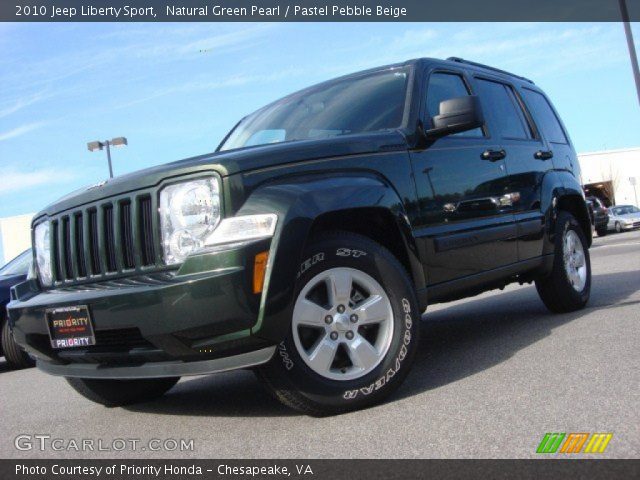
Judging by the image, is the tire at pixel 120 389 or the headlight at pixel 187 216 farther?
the tire at pixel 120 389

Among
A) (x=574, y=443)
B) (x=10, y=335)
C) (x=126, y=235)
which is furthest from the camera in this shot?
(x=10, y=335)

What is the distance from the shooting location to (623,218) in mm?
33250

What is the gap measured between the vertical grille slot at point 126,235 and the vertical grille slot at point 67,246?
1.71ft

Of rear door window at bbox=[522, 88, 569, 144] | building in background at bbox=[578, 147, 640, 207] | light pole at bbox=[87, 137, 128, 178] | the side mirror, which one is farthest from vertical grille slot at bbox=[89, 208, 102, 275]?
building in background at bbox=[578, 147, 640, 207]

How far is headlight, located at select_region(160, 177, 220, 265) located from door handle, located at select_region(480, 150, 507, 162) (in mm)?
2314

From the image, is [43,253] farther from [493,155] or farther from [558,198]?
[558,198]

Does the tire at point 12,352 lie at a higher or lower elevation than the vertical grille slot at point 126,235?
lower

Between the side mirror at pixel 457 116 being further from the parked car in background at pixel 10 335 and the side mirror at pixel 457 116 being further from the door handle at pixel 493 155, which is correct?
the parked car in background at pixel 10 335

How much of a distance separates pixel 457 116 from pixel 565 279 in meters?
2.21

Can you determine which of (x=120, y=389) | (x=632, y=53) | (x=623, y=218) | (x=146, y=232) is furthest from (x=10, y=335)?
(x=623, y=218)

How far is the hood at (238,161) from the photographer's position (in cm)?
337

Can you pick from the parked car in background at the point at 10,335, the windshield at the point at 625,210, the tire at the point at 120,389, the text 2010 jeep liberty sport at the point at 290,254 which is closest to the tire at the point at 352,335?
the text 2010 jeep liberty sport at the point at 290,254
